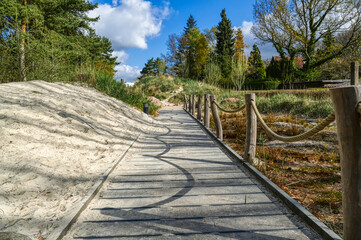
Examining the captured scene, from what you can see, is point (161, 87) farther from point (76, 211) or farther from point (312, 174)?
point (76, 211)

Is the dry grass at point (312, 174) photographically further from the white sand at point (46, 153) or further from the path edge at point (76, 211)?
the white sand at point (46, 153)

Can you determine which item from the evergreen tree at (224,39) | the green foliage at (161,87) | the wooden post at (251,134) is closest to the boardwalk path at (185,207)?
the wooden post at (251,134)

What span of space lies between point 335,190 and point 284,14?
20.9m

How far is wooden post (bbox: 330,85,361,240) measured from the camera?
133 centimetres

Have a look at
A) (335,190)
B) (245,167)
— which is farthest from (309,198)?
(245,167)

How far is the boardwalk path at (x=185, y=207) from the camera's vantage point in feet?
5.79

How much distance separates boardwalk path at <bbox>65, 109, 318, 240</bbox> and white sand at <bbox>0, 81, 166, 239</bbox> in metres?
0.32

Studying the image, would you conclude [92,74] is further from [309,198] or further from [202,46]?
[202,46]

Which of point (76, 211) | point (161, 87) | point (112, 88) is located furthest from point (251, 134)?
point (161, 87)

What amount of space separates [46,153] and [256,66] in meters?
34.7

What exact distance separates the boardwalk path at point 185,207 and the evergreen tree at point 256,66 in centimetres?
2893

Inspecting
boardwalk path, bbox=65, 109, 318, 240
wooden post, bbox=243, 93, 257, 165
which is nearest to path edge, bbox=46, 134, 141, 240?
boardwalk path, bbox=65, 109, 318, 240

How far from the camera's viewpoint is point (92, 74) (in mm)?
9633

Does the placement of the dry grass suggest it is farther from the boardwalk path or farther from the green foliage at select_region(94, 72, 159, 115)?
the green foliage at select_region(94, 72, 159, 115)
